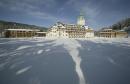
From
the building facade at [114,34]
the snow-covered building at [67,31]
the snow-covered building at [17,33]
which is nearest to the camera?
the snow-covered building at [17,33]

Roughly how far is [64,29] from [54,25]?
6.83 metres

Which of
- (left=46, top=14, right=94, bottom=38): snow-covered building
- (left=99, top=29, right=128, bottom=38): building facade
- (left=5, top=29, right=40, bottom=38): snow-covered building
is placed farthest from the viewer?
(left=99, top=29, right=128, bottom=38): building facade

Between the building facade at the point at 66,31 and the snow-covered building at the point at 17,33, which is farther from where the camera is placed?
the building facade at the point at 66,31

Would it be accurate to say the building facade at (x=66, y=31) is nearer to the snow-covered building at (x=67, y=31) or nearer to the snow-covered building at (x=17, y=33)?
the snow-covered building at (x=67, y=31)

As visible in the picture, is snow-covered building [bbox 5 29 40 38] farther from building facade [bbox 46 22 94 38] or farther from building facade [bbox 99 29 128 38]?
building facade [bbox 99 29 128 38]

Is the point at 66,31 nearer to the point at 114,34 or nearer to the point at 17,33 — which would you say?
the point at 17,33

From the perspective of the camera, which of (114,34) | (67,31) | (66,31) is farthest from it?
(114,34)

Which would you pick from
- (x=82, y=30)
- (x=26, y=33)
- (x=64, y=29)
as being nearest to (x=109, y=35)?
(x=82, y=30)

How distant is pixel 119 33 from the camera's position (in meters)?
75.2

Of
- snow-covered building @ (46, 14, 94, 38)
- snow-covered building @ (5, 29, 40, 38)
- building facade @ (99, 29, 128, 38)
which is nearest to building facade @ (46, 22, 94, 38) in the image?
snow-covered building @ (46, 14, 94, 38)

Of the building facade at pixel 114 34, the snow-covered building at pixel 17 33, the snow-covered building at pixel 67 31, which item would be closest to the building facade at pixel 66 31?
the snow-covered building at pixel 67 31

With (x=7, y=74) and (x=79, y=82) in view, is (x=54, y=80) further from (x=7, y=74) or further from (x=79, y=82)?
(x=7, y=74)

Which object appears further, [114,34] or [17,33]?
[114,34]

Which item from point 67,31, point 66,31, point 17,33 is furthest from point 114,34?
point 17,33
